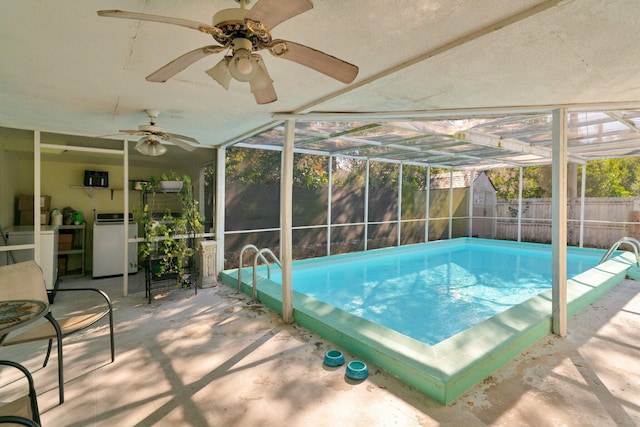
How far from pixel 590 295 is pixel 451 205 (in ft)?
20.5

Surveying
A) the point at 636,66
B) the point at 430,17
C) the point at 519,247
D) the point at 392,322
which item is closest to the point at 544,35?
the point at 430,17

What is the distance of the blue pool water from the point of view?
4.12 meters

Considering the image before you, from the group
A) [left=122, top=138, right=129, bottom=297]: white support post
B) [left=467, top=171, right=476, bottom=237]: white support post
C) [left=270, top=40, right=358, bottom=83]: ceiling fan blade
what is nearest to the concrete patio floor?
[left=122, top=138, right=129, bottom=297]: white support post

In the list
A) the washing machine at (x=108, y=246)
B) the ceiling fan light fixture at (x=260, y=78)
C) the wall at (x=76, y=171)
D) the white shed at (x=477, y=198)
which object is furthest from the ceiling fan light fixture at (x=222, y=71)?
the white shed at (x=477, y=198)

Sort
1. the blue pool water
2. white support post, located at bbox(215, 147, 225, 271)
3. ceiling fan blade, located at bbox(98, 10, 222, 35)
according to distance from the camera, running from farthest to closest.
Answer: white support post, located at bbox(215, 147, 225, 271), the blue pool water, ceiling fan blade, located at bbox(98, 10, 222, 35)

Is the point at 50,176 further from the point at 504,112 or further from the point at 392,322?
the point at 504,112

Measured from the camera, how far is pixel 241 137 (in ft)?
14.6

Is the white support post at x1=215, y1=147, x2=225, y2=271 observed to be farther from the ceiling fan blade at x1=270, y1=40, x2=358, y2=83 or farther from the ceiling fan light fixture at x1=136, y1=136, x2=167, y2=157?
the ceiling fan blade at x1=270, y1=40, x2=358, y2=83

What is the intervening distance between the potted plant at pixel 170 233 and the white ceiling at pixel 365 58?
1365mm

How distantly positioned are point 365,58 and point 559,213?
2357 millimetres

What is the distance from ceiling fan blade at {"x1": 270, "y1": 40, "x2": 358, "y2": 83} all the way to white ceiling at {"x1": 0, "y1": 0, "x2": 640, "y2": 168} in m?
0.20

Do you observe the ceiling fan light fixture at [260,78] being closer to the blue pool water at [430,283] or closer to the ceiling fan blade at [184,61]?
the ceiling fan blade at [184,61]

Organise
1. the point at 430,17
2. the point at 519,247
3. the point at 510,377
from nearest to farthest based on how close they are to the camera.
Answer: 1. the point at 430,17
2. the point at 510,377
3. the point at 519,247

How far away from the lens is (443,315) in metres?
4.16
